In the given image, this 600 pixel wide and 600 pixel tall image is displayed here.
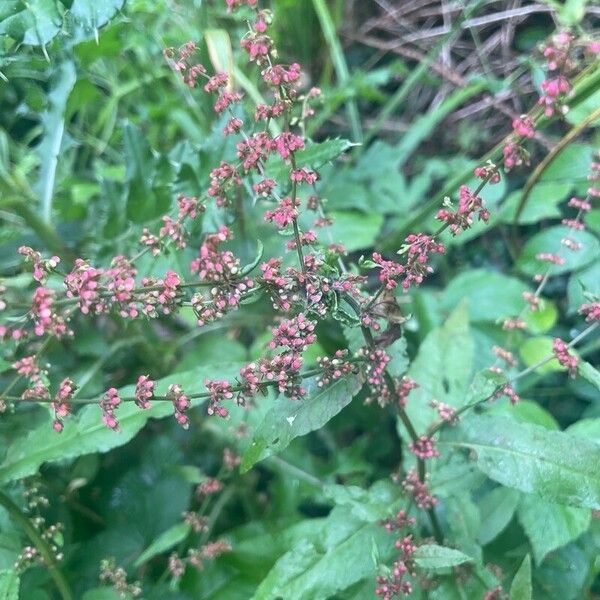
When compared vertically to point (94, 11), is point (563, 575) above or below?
below

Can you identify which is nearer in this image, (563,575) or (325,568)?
(325,568)

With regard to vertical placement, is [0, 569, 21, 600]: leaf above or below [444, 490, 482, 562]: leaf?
above

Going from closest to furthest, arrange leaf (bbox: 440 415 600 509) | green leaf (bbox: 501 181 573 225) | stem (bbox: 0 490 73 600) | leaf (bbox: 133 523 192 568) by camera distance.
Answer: leaf (bbox: 440 415 600 509), stem (bbox: 0 490 73 600), leaf (bbox: 133 523 192 568), green leaf (bbox: 501 181 573 225)

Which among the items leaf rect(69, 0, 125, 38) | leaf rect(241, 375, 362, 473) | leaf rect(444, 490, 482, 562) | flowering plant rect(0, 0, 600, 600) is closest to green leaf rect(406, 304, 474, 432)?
flowering plant rect(0, 0, 600, 600)

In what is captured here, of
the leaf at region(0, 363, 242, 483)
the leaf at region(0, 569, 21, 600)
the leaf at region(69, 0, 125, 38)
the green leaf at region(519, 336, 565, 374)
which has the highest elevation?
the leaf at region(69, 0, 125, 38)

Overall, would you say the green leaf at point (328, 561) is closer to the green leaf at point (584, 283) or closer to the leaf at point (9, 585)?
the leaf at point (9, 585)

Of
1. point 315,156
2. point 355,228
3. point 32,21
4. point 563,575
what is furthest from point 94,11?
point 563,575

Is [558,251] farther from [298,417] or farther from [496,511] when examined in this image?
[298,417]

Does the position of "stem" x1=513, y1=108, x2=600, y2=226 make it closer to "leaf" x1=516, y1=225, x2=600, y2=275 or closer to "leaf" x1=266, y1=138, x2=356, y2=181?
"leaf" x1=516, y1=225, x2=600, y2=275
